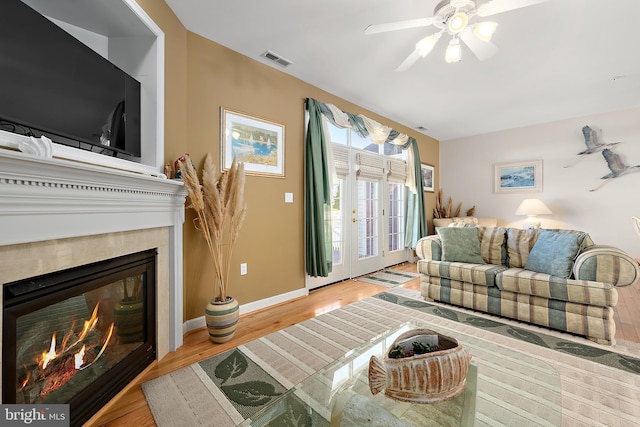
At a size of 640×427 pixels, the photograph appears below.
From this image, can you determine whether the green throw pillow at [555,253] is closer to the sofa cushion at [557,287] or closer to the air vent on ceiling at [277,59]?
the sofa cushion at [557,287]

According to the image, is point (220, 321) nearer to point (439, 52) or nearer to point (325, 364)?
point (325, 364)

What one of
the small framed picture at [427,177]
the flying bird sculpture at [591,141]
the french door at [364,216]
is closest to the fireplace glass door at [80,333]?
the french door at [364,216]

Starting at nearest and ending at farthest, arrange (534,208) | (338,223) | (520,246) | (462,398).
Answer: (462,398) < (520,246) < (338,223) < (534,208)

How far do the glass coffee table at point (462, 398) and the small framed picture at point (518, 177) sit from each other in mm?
4662

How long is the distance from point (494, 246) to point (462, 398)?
2373 millimetres

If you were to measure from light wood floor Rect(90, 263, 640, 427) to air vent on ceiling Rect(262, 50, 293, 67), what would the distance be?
2.55 metres

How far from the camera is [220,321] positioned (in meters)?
1.97

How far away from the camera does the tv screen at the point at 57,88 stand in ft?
3.29

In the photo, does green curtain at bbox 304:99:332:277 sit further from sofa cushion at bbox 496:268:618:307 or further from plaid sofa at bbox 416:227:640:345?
sofa cushion at bbox 496:268:618:307

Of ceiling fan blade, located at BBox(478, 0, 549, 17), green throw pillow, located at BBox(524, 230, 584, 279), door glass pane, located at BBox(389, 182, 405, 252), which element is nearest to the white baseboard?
door glass pane, located at BBox(389, 182, 405, 252)

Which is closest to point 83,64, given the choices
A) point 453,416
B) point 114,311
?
point 114,311

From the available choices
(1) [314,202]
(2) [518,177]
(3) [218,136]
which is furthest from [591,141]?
(3) [218,136]

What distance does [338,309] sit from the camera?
2684 millimetres

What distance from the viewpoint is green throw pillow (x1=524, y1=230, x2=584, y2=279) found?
89.7 inches
